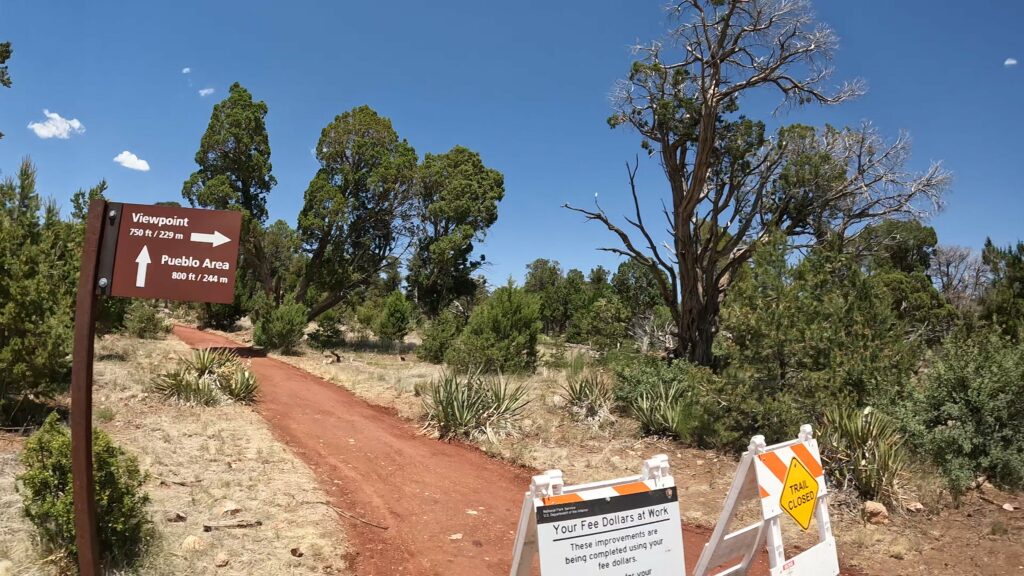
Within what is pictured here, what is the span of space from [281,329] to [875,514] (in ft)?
59.6

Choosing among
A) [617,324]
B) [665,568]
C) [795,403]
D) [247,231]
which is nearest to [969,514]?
[795,403]

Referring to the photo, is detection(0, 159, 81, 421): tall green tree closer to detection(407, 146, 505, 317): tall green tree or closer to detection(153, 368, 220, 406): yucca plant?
detection(153, 368, 220, 406): yucca plant

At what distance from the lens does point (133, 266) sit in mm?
3508

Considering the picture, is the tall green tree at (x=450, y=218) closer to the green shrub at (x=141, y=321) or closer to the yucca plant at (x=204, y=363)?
the green shrub at (x=141, y=321)

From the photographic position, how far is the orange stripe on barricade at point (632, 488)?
11.3ft

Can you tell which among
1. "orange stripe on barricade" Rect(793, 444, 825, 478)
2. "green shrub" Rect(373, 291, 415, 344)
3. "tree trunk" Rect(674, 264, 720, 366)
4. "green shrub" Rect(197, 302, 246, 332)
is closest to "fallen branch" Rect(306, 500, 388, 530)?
"orange stripe on barricade" Rect(793, 444, 825, 478)

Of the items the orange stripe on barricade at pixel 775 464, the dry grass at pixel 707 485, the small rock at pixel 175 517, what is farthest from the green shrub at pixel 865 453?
the small rock at pixel 175 517

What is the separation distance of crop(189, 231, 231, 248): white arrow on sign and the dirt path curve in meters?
2.92

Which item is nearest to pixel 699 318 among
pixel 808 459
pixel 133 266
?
pixel 808 459

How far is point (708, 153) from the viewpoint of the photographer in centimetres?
1372

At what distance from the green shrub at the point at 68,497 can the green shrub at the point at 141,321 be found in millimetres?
18818

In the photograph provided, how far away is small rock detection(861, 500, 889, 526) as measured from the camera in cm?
640

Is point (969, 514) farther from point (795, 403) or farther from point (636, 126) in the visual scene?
point (636, 126)

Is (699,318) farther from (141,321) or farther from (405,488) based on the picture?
(141,321)
